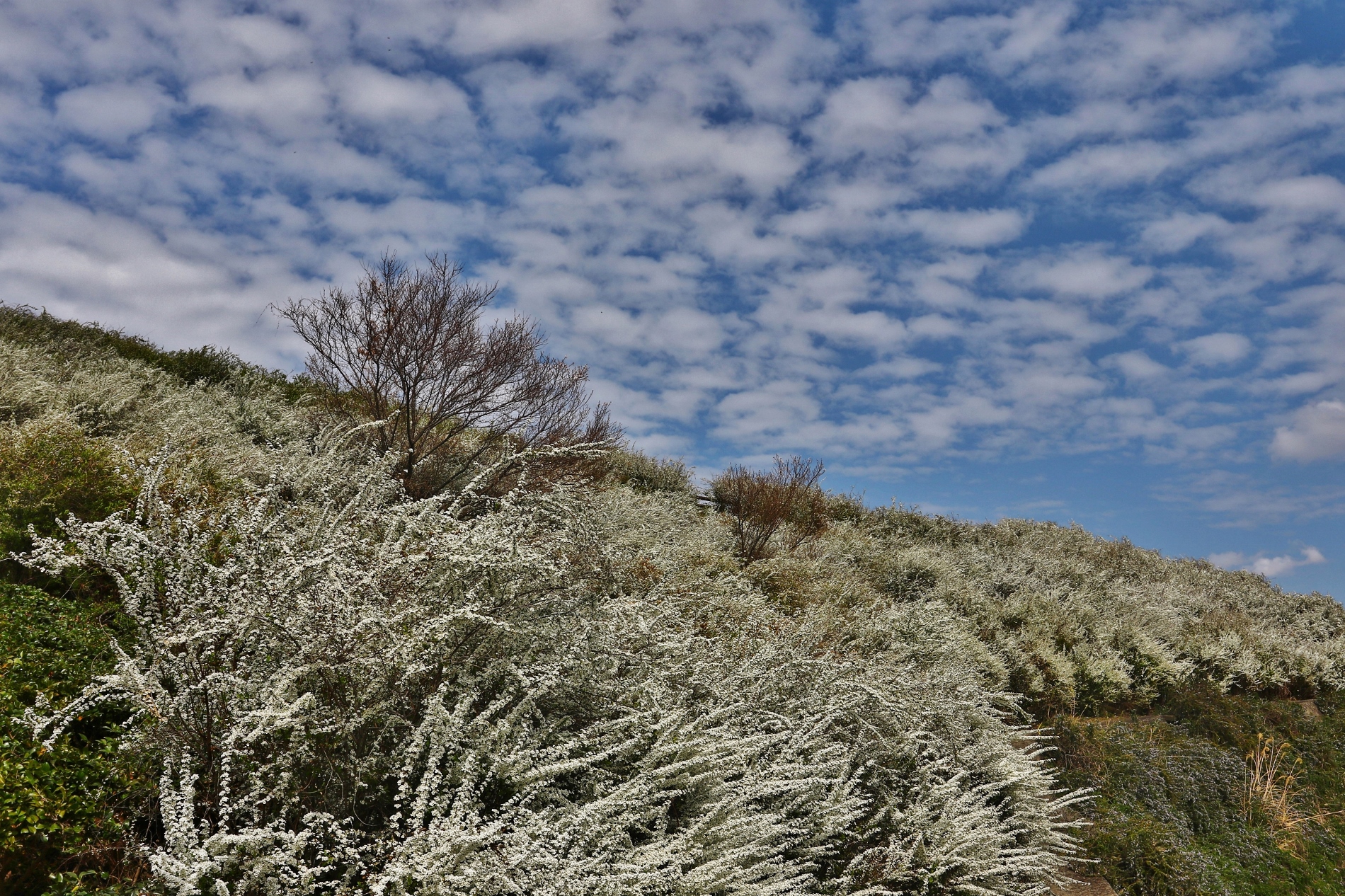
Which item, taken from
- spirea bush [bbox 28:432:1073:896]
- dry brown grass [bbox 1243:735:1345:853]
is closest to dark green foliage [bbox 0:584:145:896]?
spirea bush [bbox 28:432:1073:896]

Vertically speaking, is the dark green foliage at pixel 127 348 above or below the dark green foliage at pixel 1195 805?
above

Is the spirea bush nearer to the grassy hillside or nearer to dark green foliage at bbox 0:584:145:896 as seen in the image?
the grassy hillside

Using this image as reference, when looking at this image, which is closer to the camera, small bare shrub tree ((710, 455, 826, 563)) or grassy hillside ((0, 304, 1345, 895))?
grassy hillside ((0, 304, 1345, 895))

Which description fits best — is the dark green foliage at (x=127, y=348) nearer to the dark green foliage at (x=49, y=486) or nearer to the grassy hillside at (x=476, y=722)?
the grassy hillside at (x=476, y=722)

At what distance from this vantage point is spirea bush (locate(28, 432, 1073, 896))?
2352 mm

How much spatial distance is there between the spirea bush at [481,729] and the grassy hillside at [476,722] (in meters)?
A: 0.02

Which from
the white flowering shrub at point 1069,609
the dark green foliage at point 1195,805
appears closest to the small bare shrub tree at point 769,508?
the white flowering shrub at point 1069,609

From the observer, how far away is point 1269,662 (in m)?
11.2

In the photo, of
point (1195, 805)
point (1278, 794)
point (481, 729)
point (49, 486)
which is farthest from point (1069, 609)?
point (49, 486)

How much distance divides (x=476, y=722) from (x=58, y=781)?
1.45 metres

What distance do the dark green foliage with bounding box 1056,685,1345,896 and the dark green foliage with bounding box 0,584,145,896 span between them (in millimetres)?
5808

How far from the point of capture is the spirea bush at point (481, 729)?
92.6 inches

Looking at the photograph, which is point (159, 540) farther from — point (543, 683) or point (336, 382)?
point (336, 382)

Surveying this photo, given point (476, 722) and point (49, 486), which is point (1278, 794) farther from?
point (49, 486)
